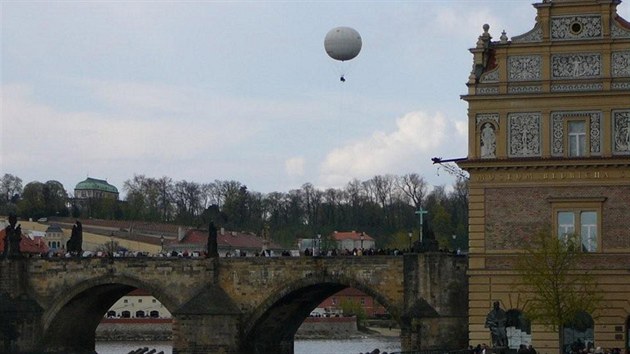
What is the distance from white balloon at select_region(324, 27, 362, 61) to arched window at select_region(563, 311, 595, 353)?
46.8 ft

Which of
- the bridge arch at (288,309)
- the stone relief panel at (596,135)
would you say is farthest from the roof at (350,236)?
the stone relief panel at (596,135)

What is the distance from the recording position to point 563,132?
57.9 metres

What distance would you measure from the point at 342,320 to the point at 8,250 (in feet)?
191

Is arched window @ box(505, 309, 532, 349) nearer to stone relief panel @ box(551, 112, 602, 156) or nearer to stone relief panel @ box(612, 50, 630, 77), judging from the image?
stone relief panel @ box(551, 112, 602, 156)

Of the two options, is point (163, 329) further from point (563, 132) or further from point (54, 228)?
point (563, 132)

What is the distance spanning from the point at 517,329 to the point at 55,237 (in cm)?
11328

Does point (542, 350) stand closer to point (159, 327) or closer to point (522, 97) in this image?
point (522, 97)

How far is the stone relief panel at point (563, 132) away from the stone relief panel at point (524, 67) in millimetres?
1720

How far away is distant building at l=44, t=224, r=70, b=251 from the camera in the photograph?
162m

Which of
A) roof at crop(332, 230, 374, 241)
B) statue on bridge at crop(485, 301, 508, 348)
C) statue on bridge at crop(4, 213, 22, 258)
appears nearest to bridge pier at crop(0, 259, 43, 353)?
statue on bridge at crop(4, 213, 22, 258)

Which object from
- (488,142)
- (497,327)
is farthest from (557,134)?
(497,327)

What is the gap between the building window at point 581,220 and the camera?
5741 centimetres

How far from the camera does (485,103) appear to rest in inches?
2322

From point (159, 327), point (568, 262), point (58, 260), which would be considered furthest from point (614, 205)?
point (159, 327)
